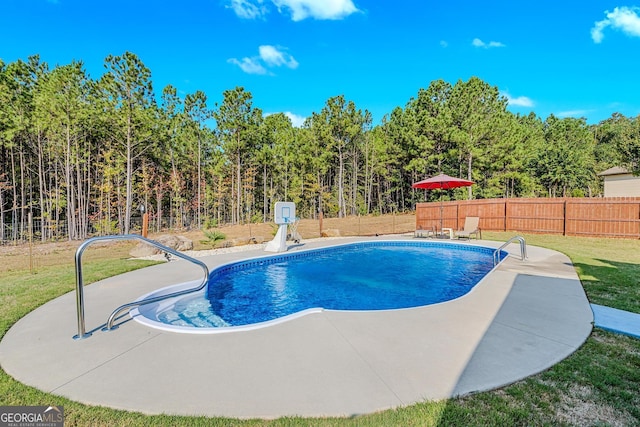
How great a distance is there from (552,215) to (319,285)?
11303 millimetres

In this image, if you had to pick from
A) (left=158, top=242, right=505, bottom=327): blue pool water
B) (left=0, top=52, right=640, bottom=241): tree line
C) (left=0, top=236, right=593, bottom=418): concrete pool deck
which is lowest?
(left=158, top=242, right=505, bottom=327): blue pool water

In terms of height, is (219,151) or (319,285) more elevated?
(219,151)

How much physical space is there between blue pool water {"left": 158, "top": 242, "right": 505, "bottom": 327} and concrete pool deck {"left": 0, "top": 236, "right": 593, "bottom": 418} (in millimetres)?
1297

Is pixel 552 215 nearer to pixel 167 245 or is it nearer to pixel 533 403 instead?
pixel 533 403

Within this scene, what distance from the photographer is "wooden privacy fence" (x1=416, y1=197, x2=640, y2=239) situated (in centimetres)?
1091

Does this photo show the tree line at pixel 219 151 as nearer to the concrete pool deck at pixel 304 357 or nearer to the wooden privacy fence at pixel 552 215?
the wooden privacy fence at pixel 552 215

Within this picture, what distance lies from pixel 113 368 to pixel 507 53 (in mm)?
25939

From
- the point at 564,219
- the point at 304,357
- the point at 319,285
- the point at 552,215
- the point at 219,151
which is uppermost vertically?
the point at 219,151

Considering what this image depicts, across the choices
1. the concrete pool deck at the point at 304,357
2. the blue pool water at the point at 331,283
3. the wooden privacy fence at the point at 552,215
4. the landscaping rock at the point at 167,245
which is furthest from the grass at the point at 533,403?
the wooden privacy fence at the point at 552,215

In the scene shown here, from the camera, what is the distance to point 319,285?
6.47m

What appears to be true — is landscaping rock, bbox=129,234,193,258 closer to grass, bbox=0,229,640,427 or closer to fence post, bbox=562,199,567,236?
grass, bbox=0,229,640,427

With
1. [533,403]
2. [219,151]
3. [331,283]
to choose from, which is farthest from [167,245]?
[219,151]

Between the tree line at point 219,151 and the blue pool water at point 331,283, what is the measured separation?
40.0ft

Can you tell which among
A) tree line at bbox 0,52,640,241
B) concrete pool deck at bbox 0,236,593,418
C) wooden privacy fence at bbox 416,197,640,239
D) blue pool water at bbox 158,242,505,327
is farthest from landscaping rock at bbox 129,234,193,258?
wooden privacy fence at bbox 416,197,640,239
